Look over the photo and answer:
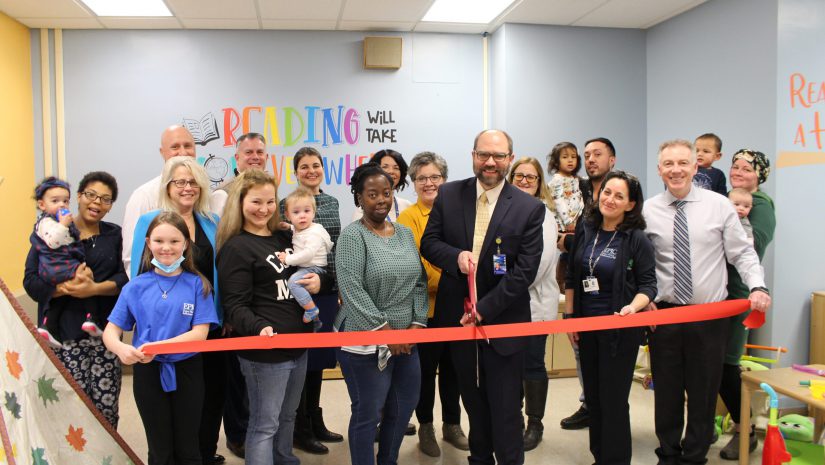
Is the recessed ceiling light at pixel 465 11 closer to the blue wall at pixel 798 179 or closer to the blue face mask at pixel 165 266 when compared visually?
the blue wall at pixel 798 179

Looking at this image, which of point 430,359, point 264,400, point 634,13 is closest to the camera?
point 264,400

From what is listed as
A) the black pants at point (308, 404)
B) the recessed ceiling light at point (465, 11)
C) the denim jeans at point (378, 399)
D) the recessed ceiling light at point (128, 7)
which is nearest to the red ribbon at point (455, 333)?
the denim jeans at point (378, 399)

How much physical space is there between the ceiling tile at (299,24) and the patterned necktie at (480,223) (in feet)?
10.1

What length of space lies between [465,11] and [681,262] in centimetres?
305

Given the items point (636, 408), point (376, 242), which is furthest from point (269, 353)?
point (636, 408)

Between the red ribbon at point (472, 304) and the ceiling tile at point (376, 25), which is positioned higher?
the ceiling tile at point (376, 25)

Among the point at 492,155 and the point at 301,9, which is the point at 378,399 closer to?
the point at 492,155

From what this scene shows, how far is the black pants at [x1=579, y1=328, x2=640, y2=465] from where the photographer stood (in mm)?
2934

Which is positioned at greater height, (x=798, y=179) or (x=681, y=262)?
(x=798, y=179)

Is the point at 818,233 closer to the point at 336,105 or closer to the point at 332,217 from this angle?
the point at 332,217

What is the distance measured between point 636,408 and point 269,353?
2875 mm

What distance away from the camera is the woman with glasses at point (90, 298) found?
2758 millimetres

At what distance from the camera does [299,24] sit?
5.37 metres

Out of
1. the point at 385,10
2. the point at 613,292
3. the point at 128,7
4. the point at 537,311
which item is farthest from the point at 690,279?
the point at 128,7
